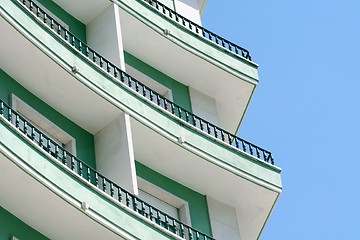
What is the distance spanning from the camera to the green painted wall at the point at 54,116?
32.9 m

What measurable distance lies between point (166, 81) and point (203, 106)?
59.4 inches

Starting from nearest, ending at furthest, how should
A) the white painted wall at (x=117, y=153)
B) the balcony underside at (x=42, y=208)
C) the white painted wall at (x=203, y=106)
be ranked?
the balcony underside at (x=42, y=208), the white painted wall at (x=117, y=153), the white painted wall at (x=203, y=106)

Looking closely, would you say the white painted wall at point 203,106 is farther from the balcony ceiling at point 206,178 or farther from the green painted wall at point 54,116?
the green painted wall at point 54,116

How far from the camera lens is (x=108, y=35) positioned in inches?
1473

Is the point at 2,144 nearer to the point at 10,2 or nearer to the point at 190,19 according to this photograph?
the point at 10,2

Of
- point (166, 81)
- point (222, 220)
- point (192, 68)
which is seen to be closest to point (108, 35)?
point (166, 81)

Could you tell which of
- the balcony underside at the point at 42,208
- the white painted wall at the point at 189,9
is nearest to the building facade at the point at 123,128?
the balcony underside at the point at 42,208

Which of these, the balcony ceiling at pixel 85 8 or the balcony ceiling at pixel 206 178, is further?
the balcony ceiling at pixel 85 8

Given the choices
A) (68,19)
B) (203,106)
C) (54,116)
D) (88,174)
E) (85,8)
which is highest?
(203,106)

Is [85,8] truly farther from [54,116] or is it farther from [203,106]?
[54,116]

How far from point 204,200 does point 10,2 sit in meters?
8.16

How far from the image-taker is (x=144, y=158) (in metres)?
35.3

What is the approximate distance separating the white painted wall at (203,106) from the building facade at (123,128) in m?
0.04

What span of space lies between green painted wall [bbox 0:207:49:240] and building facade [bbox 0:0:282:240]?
1.1 inches
